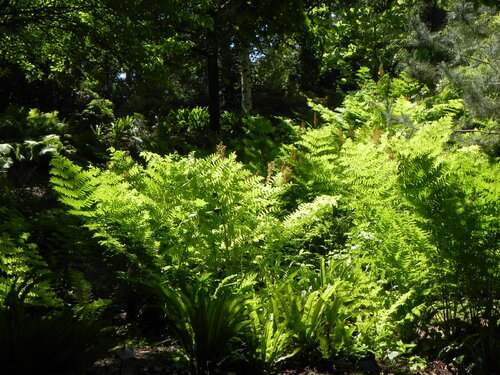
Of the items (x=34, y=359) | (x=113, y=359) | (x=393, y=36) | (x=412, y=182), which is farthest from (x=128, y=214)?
(x=393, y=36)

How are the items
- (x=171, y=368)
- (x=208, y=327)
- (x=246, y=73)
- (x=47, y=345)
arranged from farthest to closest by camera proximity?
1. (x=246, y=73)
2. (x=171, y=368)
3. (x=208, y=327)
4. (x=47, y=345)

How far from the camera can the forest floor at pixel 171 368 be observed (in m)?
2.40

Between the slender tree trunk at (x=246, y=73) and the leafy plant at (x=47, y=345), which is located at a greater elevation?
the slender tree trunk at (x=246, y=73)

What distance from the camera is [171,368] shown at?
8.18 feet

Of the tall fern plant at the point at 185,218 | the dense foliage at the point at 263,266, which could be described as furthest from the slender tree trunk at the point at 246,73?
the tall fern plant at the point at 185,218

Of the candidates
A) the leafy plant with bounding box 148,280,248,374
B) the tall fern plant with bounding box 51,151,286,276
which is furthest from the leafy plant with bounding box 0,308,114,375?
the tall fern plant with bounding box 51,151,286,276

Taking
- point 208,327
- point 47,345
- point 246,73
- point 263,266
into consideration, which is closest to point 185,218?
point 263,266

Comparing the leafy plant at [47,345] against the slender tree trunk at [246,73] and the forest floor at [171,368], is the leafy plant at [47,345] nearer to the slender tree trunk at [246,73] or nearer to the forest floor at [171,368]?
the forest floor at [171,368]

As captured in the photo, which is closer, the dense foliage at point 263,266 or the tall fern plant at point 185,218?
the dense foliage at point 263,266

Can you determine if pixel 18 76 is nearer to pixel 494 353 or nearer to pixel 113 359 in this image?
pixel 113 359

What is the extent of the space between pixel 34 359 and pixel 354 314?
6.20ft

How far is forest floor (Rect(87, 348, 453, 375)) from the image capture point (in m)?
2.40

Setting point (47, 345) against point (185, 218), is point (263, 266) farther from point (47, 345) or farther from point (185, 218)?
point (47, 345)

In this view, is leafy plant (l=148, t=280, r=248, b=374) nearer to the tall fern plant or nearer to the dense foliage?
the dense foliage
